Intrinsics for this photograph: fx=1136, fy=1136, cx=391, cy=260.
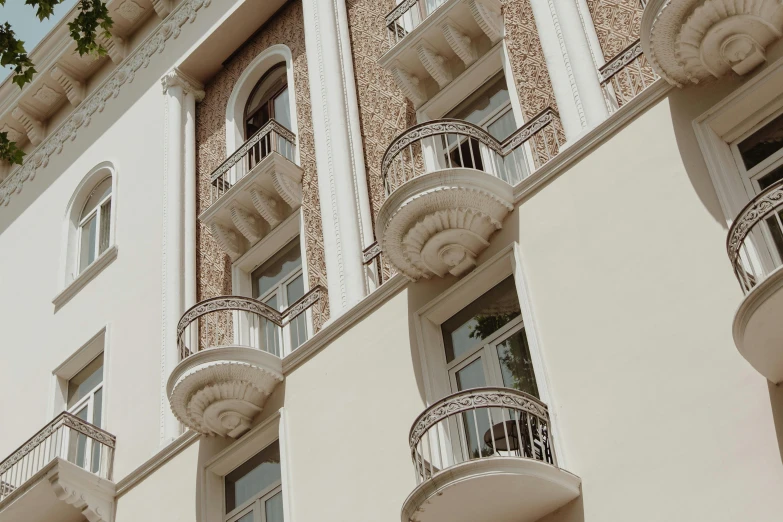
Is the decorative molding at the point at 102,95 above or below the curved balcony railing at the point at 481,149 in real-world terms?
above

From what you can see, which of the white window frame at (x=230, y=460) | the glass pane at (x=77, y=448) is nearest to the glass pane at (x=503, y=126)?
the white window frame at (x=230, y=460)

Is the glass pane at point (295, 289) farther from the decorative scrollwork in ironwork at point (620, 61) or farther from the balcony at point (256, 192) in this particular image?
the decorative scrollwork in ironwork at point (620, 61)

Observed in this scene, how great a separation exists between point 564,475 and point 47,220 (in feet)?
38.3

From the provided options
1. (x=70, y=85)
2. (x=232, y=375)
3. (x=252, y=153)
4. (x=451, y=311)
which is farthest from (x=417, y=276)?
(x=70, y=85)

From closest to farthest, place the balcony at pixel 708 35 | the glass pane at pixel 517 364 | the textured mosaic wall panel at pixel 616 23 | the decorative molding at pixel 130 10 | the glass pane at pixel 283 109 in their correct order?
the balcony at pixel 708 35 → the glass pane at pixel 517 364 → the textured mosaic wall panel at pixel 616 23 → the glass pane at pixel 283 109 → the decorative molding at pixel 130 10

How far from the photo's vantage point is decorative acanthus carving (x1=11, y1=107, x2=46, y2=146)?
61.9 feet

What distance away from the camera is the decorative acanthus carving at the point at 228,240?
13648 millimetres

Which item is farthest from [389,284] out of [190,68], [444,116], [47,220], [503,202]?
[47,220]

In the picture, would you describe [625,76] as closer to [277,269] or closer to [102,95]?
[277,269]

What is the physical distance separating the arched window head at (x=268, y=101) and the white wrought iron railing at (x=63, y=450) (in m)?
4.32

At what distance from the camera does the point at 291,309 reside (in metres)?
12.1

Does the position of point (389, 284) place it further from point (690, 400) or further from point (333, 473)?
point (690, 400)

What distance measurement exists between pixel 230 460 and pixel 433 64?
4.67m

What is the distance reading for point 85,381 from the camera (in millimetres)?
15062
